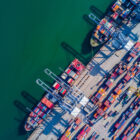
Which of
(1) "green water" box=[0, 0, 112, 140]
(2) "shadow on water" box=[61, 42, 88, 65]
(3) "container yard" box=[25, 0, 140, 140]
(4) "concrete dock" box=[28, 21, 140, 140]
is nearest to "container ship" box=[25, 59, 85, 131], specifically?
(3) "container yard" box=[25, 0, 140, 140]

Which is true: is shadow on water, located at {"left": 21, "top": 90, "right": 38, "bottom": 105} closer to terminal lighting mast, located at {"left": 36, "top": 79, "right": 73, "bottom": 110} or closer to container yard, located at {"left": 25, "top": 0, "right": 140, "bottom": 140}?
container yard, located at {"left": 25, "top": 0, "right": 140, "bottom": 140}

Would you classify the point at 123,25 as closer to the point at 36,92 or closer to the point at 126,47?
the point at 126,47

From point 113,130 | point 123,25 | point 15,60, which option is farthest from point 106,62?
point 15,60

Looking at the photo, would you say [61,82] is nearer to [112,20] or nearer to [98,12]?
[112,20]

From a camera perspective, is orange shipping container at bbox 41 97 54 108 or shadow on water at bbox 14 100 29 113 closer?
orange shipping container at bbox 41 97 54 108

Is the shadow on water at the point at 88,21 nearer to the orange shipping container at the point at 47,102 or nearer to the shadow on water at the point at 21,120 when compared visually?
the orange shipping container at the point at 47,102

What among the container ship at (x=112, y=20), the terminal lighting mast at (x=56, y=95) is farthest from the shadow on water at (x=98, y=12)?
the terminal lighting mast at (x=56, y=95)


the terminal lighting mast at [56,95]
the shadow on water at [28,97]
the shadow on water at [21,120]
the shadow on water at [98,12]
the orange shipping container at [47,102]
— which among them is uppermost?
the shadow on water at [98,12]
